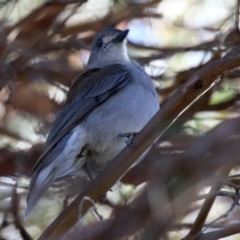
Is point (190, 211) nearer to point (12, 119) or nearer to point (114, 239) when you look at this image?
point (114, 239)

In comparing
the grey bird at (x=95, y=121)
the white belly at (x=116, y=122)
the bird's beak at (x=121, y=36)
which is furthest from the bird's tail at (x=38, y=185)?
the bird's beak at (x=121, y=36)

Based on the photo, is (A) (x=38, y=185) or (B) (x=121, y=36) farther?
(B) (x=121, y=36)

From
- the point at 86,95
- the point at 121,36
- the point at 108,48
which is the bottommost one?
the point at 108,48

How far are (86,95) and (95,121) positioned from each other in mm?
305

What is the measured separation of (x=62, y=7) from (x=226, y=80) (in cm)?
123

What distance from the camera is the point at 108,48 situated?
487 cm

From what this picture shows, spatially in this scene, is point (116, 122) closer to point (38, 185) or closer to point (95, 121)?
point (95, 121)

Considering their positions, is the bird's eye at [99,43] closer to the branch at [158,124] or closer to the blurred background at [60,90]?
the blurred background at [60,90]

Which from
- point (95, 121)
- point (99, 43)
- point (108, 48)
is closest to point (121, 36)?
point (99, 43)

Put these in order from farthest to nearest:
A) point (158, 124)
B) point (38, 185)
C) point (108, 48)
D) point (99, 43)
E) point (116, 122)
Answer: point (108, 48), point (99, 43), point (116, 122), point (38, 185), point (158, 124)

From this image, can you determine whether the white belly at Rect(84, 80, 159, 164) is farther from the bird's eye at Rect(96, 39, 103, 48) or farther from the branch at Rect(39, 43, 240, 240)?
the branch at Rect(39, 43, 240, 240)

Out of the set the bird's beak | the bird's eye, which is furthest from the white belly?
the bird's eye

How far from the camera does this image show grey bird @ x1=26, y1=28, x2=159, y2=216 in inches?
142

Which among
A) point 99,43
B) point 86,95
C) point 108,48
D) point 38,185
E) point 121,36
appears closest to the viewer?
point 38,185
